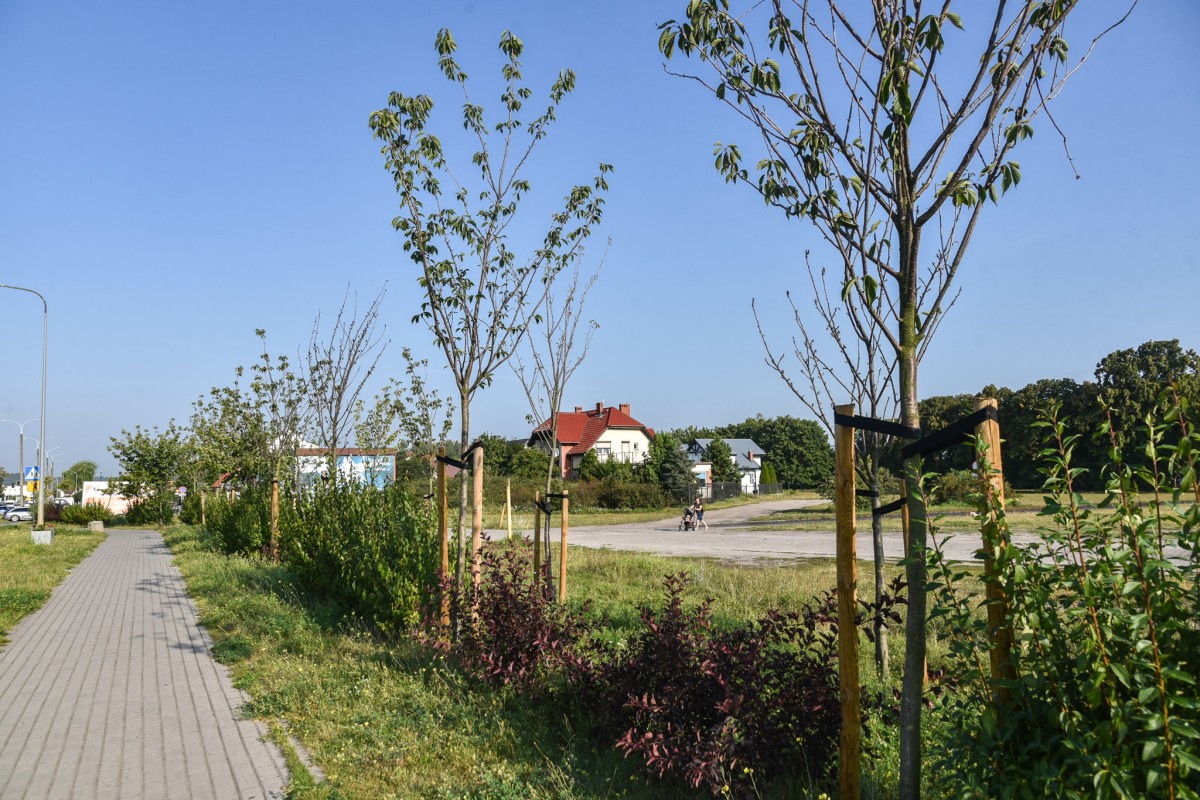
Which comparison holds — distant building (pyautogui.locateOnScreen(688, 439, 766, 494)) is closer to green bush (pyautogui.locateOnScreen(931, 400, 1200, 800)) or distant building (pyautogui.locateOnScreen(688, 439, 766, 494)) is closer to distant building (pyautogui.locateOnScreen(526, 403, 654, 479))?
distant building (pyautogui.locateOnScreen(526, 403, 654, 479))

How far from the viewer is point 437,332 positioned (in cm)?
735

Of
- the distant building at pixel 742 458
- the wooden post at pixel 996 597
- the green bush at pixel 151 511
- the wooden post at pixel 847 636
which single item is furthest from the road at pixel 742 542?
the distant building at pixel 742 458

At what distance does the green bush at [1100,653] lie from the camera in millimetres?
2193

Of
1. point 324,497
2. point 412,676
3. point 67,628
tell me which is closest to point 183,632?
point 67,628

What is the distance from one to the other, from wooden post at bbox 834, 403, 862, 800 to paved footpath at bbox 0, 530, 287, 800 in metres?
3.03

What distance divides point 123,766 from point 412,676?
1.94 meters

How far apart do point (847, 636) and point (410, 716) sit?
318 centimetres

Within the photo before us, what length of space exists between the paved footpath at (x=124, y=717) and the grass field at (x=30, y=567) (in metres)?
0.92

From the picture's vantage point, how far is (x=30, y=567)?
16078 millimetres

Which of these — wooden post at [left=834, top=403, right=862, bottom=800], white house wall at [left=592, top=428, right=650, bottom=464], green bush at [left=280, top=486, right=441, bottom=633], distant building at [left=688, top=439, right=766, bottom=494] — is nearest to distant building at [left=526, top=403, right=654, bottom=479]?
white house wall at [left=592, top=428, right=650, bottom=464]

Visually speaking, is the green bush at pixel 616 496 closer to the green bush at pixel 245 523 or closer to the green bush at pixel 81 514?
the green bush at pixel 81 514

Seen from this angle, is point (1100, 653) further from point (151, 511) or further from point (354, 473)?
point (151, 511)

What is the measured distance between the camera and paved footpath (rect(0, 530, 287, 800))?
4.46 meters

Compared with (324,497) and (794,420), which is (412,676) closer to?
(324,497)
